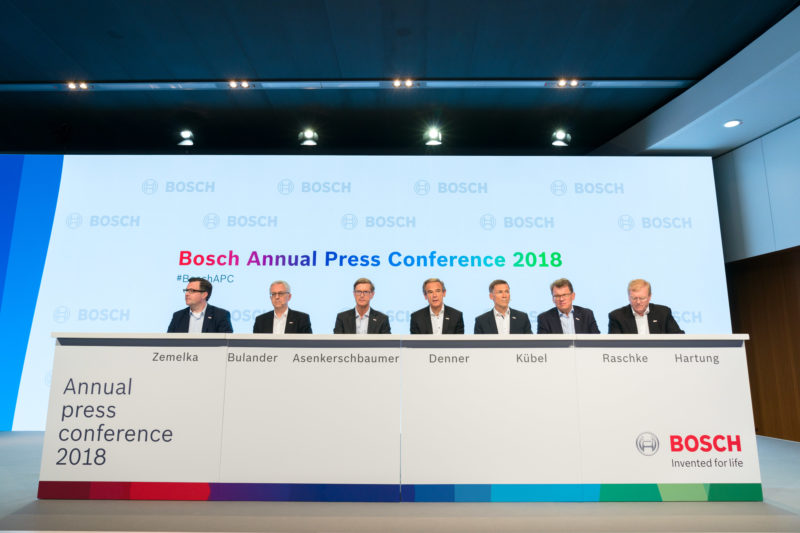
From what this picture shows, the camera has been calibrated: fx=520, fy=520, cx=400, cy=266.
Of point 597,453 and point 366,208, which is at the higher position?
point 366,208

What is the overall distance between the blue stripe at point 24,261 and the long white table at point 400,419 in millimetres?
4081

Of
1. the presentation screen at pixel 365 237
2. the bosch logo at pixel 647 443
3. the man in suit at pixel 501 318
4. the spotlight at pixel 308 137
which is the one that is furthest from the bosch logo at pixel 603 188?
the bosch logo at pixel 647 443

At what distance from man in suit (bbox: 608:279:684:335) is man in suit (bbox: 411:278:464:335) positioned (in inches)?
49.5

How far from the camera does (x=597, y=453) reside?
2.81 metres

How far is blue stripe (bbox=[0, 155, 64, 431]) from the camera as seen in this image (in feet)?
20.0

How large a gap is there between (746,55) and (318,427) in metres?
5.11

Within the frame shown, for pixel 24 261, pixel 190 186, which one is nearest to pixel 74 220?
pixel 24 261

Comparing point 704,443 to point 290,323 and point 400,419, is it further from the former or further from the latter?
point 290,323

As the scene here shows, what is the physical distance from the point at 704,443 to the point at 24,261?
7.18 metres

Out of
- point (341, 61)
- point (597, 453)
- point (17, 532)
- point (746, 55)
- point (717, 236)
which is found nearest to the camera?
point (17, 532)

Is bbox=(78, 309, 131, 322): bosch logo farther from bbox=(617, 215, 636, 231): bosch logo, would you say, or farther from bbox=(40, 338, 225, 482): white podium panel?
bbox=(617, 215, 636, 231): bosch logo

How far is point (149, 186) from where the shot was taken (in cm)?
629

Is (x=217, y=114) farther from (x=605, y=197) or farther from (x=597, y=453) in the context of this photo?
(x=597, y=453)

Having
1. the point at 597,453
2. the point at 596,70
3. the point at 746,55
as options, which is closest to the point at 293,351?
the point at 597,453
